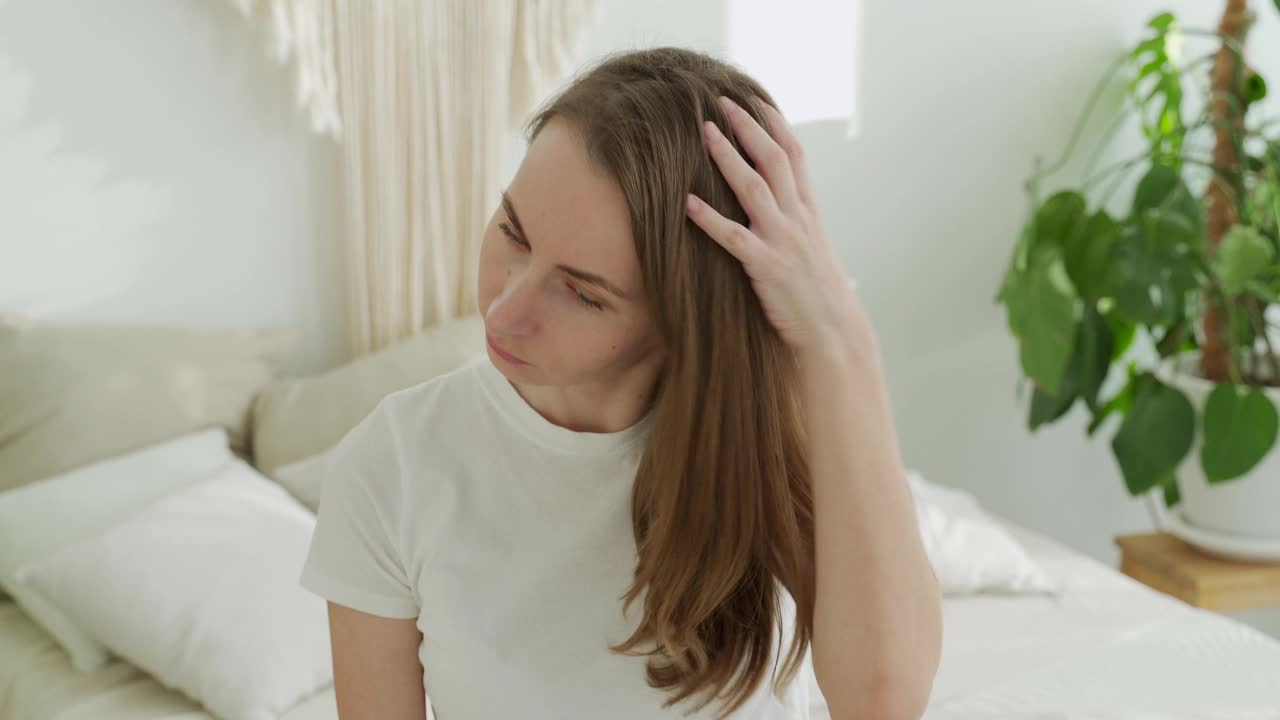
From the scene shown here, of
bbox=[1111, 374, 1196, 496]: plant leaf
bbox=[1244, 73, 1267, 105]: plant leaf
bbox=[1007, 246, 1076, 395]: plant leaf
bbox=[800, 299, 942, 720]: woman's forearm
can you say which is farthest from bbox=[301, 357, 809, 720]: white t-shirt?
bbox=[1244, 73, 1267, 105]: plant leaf

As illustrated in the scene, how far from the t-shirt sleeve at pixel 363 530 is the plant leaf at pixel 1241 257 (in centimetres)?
180

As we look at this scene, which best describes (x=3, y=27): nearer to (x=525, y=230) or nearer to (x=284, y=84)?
(x=284, y=84)

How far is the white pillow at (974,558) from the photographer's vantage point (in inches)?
73.4

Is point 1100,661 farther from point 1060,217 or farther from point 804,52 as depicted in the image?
point 804,52

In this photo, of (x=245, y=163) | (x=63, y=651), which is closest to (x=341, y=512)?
(x=63, y=651)

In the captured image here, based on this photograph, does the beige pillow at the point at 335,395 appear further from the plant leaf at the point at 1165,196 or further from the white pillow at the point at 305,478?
the plant leaf at the point at 1165,196

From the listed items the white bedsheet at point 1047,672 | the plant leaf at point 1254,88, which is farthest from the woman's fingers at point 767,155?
the plant leaf at point 1254,88

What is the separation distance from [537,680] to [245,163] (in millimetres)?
1408

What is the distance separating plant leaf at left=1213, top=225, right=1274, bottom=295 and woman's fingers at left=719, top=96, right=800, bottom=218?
1641mm

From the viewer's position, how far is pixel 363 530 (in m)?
0.93

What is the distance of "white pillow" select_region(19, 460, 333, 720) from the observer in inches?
56.8

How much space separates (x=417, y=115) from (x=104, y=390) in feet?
2.41

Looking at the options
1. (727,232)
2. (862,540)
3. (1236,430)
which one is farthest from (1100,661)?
(727,232)

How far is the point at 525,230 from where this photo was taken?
2.57 feet
